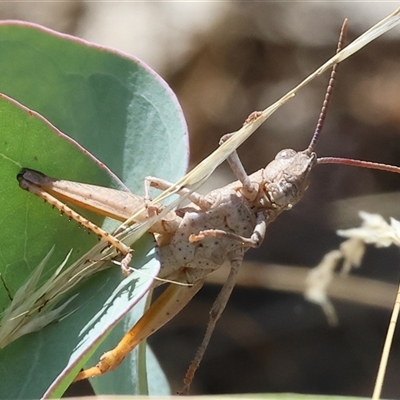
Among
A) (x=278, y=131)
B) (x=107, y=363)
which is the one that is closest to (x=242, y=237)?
(x=107, y=363)

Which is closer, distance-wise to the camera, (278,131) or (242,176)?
(242,176)

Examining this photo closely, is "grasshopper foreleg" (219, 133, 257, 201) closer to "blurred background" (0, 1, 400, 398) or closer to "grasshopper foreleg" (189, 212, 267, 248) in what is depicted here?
"grasshopper foreleg" (189, 212, 267, 248)

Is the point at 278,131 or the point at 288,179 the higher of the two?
the point at 278,131

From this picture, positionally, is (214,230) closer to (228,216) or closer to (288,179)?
(228,216)

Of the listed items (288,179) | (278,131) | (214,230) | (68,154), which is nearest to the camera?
(68,154)

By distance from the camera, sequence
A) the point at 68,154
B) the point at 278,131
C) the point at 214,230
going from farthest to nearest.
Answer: the point at 278,131 → the point at 214,230 → the point at 68,154

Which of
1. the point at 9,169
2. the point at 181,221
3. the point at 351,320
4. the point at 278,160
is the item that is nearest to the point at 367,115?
the point at 351,320

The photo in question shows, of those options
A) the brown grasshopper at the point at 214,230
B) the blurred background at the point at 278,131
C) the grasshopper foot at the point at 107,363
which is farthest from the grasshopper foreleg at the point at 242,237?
the blurred background at the point at 278,131

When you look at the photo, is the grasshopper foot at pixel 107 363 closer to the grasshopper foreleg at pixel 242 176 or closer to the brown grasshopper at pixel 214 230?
the brown grasshopper at pixel 214 230

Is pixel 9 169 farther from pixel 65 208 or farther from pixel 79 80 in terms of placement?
pixel 79 80
